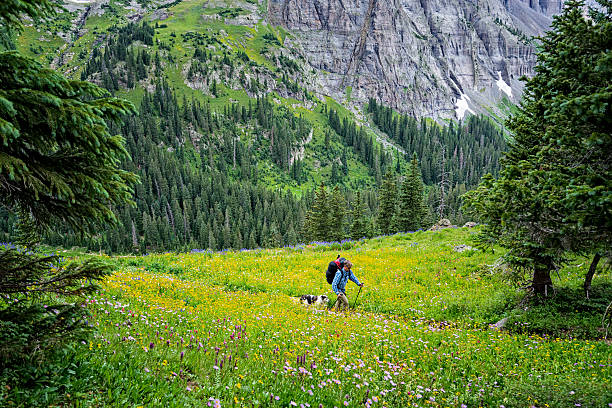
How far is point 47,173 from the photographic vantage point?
11.5 feet

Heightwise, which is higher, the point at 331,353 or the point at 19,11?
the point at 19,11

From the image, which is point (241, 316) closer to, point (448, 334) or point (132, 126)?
point (448, 334)

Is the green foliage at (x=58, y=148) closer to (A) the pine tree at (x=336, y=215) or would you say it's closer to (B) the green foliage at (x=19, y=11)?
(B) the green foliage at (x=19, y=11)

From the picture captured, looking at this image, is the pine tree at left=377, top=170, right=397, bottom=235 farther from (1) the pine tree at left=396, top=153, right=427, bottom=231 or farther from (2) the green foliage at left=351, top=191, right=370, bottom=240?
(2) the green foliage at left=351, top=191, right=370, bottom=240

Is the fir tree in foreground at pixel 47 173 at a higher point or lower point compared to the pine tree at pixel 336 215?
higher

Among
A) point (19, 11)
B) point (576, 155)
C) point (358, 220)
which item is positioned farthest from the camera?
point (358, 220)

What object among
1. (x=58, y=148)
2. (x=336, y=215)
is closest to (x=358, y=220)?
(x=336, y=215)

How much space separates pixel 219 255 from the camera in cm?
2241

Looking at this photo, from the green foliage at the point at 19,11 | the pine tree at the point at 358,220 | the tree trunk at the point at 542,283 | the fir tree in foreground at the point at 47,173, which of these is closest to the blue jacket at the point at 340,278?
the tree trunk at the point at 542,283

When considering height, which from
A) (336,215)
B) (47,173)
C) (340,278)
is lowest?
(336,215)

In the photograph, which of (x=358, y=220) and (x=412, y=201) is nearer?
(x=412, y=201)

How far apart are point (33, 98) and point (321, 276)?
15.4 metres

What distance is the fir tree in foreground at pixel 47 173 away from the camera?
3.30 m

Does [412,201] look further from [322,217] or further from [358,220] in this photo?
[322,217]
